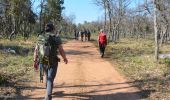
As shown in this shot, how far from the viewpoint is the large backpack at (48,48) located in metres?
8.71

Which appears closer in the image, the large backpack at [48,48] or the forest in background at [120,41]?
the large backpack at [48,48]

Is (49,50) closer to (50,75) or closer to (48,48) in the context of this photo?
(48,48)

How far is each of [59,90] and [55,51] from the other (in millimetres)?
2406

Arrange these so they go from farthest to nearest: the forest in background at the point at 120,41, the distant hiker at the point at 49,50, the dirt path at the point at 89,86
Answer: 1. the forest in background at the point at 120,41
2. the dirt path at the point at 89,86
3. the distant hiker at the point at 49,50

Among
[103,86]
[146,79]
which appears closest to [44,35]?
[103,86]

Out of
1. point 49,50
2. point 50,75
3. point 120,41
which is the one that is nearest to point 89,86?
point 50,75

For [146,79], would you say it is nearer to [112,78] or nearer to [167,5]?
[112,78]

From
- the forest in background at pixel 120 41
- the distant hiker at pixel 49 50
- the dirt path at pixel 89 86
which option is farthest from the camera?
the forest in background at pixel 120 41

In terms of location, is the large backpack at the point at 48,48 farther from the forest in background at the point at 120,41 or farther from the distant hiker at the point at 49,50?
the forest in background at the point at 120,41

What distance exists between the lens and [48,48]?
8695 millimetres

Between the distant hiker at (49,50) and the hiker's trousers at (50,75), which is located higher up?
the distant hiker at (49,50)

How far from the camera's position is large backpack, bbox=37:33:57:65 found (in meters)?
8.71

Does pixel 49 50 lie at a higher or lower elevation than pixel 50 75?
higher

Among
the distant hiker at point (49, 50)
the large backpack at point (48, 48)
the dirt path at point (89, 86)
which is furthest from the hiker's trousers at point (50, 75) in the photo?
the dirt path at point (89, 86)
